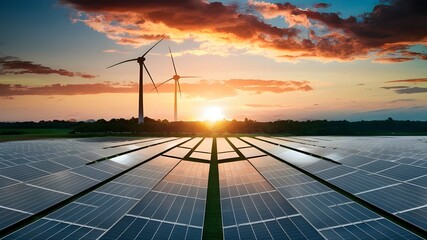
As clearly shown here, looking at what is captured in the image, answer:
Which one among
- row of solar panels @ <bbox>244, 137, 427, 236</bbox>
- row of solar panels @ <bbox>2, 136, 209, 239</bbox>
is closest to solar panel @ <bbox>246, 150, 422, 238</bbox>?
row of solar panels @ <bbox>244, 137, 427, 236</bbox>

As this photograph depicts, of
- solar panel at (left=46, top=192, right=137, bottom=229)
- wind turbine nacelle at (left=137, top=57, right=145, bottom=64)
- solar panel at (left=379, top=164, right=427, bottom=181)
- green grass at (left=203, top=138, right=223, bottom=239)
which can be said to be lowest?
green grass at (left=203, top=138, right=223, bottom=239)

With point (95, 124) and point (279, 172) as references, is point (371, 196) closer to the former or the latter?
point (279, 172)

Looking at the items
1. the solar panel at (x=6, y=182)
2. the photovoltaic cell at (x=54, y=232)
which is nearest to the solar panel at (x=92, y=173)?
the solar panel at (x=6, y=182)

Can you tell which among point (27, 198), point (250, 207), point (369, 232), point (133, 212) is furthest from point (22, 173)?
point (369, 232)

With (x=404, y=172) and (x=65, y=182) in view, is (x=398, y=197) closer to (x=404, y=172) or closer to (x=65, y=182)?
(x=404, y=172)

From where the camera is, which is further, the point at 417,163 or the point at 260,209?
the point at 417,163

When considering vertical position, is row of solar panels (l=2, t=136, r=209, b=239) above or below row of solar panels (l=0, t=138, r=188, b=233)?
below

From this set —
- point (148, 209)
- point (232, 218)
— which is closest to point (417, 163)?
point (232, 218)

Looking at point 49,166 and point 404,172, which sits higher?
point 49,166

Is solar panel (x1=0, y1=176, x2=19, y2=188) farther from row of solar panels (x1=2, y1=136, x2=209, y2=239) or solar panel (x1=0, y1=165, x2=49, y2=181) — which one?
row of solar panels (x1=2, y1=136, x2=209, y2=239)
